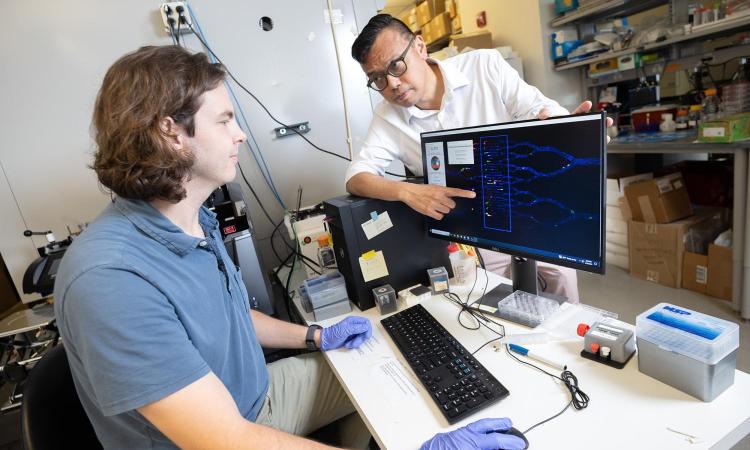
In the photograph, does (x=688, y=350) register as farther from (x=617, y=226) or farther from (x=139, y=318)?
(x=617, y=226)

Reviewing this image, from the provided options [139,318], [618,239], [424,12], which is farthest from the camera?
[424,12]

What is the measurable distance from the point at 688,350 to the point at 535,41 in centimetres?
324

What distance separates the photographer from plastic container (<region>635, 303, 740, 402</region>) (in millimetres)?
680

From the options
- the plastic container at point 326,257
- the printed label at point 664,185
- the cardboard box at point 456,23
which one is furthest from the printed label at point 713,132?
the cardboard box at point 456,23

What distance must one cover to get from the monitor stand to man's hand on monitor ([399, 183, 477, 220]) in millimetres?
246

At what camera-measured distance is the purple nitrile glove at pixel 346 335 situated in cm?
110

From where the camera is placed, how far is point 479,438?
2.27 feet

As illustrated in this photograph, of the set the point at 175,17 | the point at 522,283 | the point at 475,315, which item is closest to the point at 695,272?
the point at 522,283

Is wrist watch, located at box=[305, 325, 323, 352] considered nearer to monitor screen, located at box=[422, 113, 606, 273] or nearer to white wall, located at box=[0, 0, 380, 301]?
monitor screen, located at box=[422, 113, 606, 273]

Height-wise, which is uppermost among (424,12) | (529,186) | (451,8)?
(424,12)

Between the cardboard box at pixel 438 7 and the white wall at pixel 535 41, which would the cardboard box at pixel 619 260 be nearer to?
the white wall at pixel 535 41

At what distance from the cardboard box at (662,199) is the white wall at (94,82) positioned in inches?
72.2

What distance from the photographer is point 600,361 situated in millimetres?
847

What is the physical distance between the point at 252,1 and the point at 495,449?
211cm
